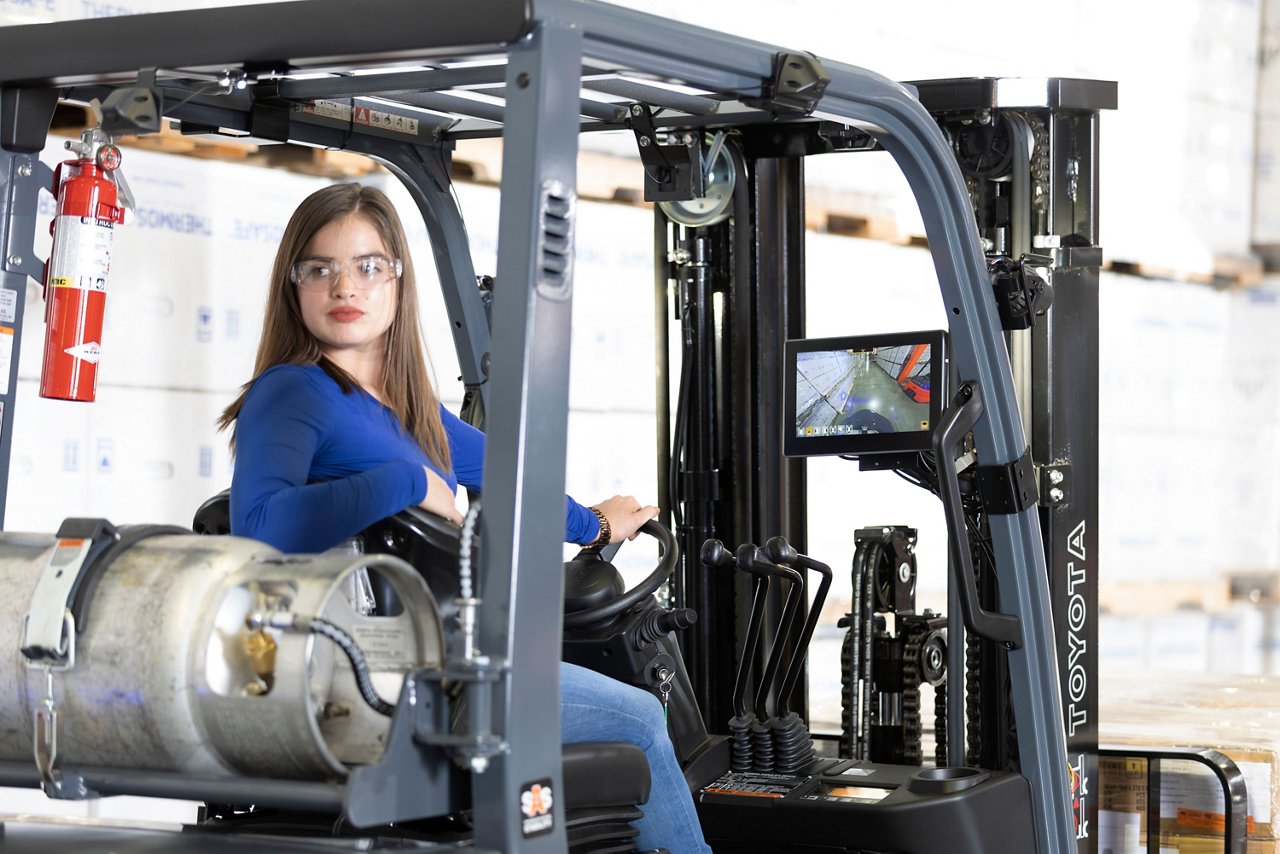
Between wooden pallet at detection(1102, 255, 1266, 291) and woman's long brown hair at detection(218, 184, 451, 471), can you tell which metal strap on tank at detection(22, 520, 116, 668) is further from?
wooden pallet at detection(1102, 255, 1266, 291)

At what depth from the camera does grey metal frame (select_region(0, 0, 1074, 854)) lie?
206cm

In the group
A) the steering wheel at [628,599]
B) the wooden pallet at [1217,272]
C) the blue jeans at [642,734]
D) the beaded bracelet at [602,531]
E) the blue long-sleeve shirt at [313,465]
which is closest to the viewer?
the blue long-sleeve shirt at [313,465]

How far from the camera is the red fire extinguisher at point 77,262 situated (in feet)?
8.49

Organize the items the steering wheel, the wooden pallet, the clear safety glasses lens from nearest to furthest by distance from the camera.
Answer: the clear safety glasses lens, the steering wheel, the wooden pallet

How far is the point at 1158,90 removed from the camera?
305 inches

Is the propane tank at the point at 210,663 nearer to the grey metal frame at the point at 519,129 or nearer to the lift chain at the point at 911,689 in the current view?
the grey metal frame at the point at 519,129

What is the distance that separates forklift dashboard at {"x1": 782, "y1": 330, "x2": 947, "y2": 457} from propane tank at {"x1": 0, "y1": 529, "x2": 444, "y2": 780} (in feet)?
4.71

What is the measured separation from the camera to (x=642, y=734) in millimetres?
2754

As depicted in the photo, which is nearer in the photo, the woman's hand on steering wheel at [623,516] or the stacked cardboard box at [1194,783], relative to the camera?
the woman's hand on steering wheel at [623,516]

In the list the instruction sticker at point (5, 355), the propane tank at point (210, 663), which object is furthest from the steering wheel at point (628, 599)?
the instruction sticker at point (5, 355)

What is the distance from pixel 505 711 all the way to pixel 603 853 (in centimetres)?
74

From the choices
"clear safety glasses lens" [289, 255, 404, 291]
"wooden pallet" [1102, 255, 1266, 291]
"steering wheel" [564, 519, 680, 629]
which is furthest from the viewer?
"wooden pallet" [1102, 255, 1266, 291]

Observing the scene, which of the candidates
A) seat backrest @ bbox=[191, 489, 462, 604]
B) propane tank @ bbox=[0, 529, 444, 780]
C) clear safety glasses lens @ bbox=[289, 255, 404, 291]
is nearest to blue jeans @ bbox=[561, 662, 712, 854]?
seat backrest @ bbox=[191, 489, 462, 604]

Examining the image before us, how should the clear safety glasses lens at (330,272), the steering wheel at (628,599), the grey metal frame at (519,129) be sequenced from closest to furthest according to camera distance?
the grey metal frame at (519,129)
the clear safety glasses lens at (330,272)
the steering wheel at (628,599)
